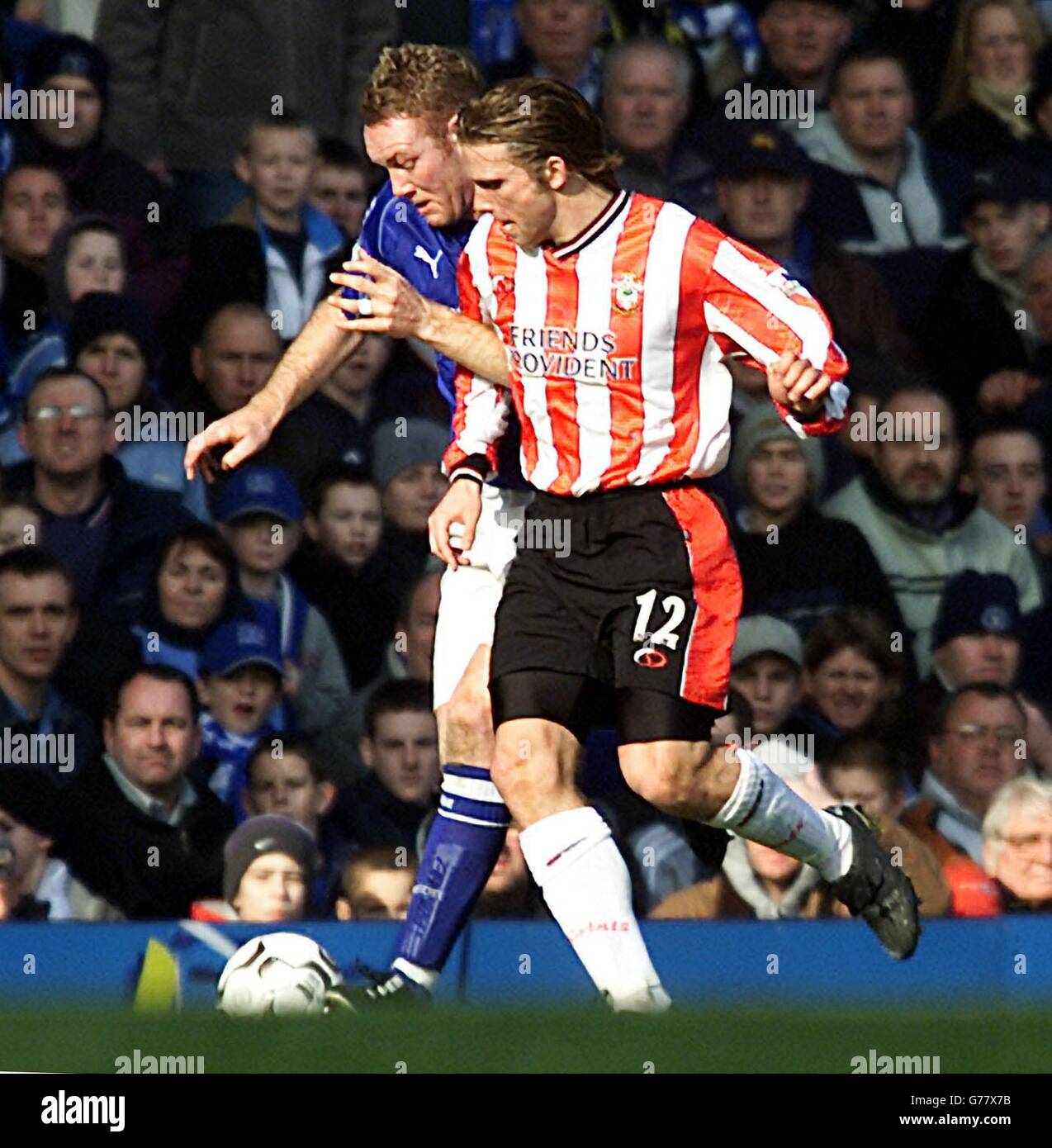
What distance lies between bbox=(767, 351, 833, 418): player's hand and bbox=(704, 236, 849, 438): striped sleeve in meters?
0.06

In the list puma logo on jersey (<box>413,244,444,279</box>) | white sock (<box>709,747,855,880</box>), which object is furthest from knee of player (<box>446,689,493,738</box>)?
puma logo on jersey (<box>413,244,444,279</box>)

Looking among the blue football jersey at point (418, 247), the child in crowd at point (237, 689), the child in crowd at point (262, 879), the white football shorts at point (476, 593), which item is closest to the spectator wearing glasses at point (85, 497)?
the child in crowd at point (237, 689)

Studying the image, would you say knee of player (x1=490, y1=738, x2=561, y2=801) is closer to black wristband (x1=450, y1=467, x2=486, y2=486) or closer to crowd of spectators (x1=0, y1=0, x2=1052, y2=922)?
black wristband (x1=450, y1=467, x2=486, y2=486)

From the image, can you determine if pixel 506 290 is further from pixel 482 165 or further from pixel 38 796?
pixel 38 796

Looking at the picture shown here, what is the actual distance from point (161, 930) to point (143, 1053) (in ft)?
5.26

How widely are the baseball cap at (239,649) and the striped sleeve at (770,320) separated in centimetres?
275

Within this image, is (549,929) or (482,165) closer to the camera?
(482,165)

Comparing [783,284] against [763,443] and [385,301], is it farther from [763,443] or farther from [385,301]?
[763,443]

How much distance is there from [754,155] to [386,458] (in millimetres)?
1411

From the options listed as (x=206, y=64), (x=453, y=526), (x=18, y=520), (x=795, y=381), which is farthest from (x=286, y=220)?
(x=795, y=381)

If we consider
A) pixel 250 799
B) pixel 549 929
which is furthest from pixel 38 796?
pixel 549 929

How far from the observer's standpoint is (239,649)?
25.4 feet

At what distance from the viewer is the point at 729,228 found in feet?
26.7

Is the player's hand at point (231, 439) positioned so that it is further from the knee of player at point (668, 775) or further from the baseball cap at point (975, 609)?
the baseball cap at point (975, 609)
